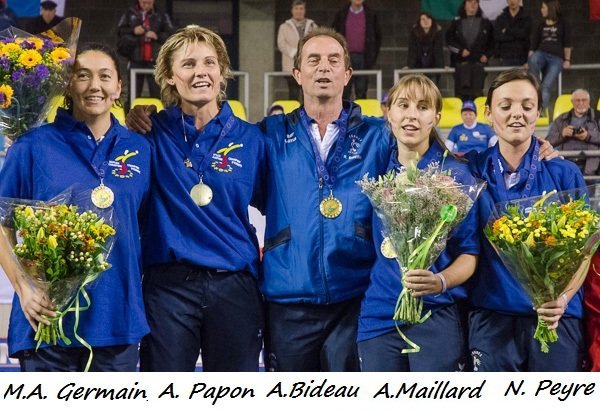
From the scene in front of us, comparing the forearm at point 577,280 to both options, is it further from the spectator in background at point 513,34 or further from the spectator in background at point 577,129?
the spectator in background at point 513,34

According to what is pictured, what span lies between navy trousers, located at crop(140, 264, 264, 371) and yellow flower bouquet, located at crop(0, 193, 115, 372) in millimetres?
338

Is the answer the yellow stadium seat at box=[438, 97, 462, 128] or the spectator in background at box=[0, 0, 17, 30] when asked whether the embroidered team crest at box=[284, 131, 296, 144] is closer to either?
the spectator in background at box=[0, 0, 17, 30]

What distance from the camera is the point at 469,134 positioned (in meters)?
11.2

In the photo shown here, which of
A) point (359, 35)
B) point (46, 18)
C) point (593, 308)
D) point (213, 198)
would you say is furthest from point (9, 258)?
point (359, 35)

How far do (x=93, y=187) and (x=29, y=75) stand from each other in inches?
19.6

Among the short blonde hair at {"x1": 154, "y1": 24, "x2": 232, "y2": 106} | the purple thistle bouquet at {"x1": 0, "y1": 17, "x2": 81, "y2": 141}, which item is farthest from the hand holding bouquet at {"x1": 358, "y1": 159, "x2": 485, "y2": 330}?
the purple thistle bouquet at {"x1": 0, "y1": 17, "x2": 81, "y2": 141}

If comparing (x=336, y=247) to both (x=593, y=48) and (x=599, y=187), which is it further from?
(x=593, y=48)

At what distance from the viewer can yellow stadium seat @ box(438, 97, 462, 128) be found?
1233 cm

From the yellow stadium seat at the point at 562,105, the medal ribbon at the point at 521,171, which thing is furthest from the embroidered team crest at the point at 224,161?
the yellow stadium seat at the point at 562,105

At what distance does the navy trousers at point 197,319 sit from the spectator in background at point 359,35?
8.14 m

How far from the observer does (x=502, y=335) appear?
4.20 m

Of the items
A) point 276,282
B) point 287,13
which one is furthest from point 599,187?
point 287,13

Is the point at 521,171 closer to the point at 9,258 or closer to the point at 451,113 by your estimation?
the point at 9,258

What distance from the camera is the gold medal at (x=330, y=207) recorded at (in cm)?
424
